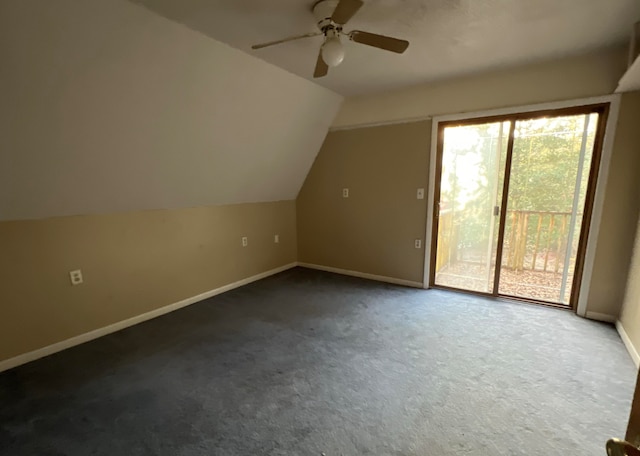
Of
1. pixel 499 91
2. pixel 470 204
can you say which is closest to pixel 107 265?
pixel 470 204

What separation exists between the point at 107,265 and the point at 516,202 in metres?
4.04

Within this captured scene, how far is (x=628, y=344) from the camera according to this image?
232 centimetres

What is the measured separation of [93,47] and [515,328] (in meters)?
3.70

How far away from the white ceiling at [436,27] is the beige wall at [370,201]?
97 cm

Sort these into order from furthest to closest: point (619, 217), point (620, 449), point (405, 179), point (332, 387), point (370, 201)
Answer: point (370, 201) → point (405, 179) → point (619, 217) → point (332, 387) → point (620, 449)

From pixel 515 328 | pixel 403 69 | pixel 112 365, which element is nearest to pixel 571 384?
pixel 515 328

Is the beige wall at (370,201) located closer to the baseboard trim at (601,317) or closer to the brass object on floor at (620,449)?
the baseboard trim at (601,317)

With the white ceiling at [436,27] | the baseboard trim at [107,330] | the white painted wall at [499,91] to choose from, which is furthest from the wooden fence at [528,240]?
the baseboard trim at [107,330]

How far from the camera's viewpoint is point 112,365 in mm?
2193

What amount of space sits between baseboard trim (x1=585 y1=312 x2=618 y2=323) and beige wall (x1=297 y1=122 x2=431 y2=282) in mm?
1572

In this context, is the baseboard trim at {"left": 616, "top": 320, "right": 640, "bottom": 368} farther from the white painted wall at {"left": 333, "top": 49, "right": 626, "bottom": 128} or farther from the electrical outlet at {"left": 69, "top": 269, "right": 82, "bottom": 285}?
the electrical outlet at {"left": 69, "top": 269, "right": 82, "bottom": 285}

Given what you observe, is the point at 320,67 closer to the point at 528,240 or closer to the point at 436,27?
the point at 436,27

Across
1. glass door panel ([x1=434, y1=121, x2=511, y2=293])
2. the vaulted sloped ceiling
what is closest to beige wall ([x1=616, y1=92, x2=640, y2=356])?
glass door panel ([x1=434, y1=121, x2=511, y2=293])

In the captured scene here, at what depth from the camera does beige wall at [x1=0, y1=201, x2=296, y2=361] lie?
2205mm
